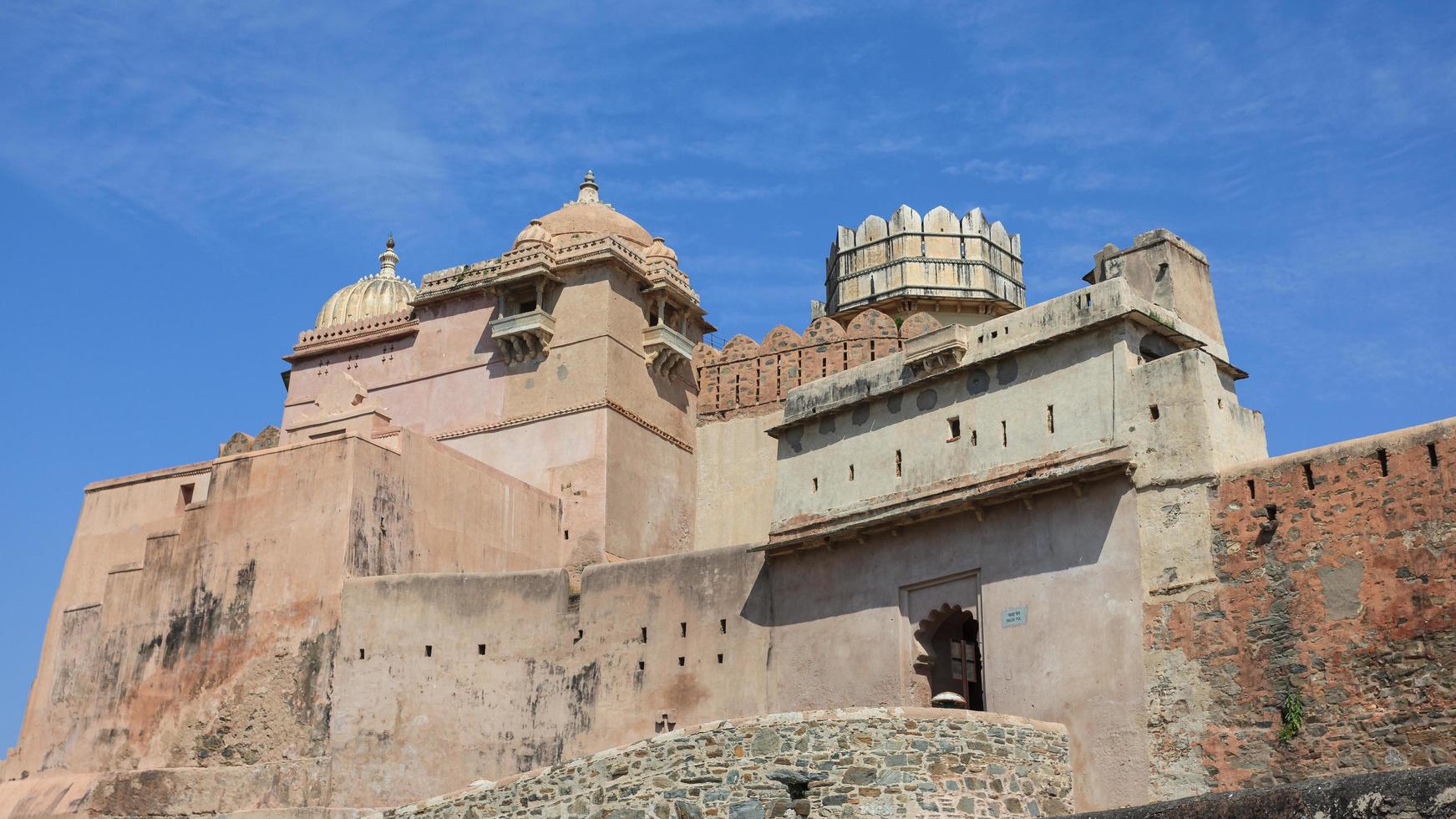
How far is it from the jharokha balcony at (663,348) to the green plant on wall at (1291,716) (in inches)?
501

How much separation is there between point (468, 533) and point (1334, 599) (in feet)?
39.4

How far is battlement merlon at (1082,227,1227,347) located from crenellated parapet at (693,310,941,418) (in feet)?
19.5

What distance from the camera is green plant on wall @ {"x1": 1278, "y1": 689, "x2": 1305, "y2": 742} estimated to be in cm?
1307

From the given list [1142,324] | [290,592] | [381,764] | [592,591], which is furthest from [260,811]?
[1142,324]

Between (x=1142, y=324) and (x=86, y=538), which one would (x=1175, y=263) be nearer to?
(x=1142, y=324)

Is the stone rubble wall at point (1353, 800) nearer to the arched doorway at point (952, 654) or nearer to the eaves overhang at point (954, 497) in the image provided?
the eaves overhang at point (954, 497)

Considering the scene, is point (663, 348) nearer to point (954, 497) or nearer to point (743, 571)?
point (743, 571)

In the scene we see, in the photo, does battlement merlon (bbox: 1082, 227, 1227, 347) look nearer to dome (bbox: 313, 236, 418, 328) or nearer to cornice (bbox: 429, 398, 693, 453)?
cornice (bbox: 429, 398, 693, 453)

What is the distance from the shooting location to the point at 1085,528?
593 inches

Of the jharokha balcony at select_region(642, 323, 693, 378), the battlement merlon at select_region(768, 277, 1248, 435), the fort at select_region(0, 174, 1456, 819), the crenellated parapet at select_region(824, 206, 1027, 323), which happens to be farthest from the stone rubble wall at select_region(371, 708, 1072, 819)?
the crenellated parapet at select_region(824, 206, 1027, 323)

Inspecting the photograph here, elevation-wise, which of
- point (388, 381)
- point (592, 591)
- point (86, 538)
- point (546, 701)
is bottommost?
point (546, 701)

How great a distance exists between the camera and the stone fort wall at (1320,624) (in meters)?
12.6

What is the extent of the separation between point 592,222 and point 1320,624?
1513 centimetres

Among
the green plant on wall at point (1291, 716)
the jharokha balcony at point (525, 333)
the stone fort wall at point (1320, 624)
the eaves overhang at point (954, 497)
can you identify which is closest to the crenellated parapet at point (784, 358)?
the jharokha balcony at point (525, 333)
